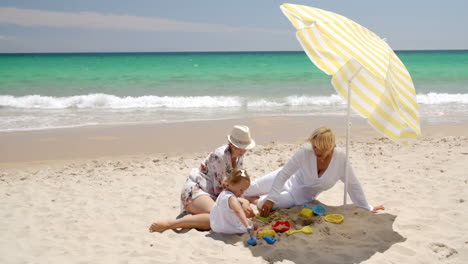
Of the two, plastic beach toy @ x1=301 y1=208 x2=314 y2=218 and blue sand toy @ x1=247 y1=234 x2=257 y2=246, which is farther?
plastic beach toy @ x1=301 y1=208 x2=314 y2=218

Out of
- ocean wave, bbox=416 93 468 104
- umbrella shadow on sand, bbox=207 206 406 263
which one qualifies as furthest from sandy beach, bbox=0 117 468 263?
ocean wave, bbox=416 93 468 104

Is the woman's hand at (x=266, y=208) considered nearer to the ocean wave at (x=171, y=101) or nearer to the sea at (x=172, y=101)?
the sea at (x=172, y=101)

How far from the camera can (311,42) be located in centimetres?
373

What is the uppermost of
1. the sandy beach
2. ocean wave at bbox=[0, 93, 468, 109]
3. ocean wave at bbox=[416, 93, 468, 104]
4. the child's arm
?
the child's arm

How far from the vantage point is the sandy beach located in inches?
141

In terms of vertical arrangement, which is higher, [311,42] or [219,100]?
[311,42]

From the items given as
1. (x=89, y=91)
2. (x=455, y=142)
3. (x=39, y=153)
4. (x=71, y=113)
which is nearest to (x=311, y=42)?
(x=455, y=142)

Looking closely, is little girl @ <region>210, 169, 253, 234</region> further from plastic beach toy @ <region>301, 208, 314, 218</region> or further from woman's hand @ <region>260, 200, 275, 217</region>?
plastic beach toy @ <region>301, 208, 314, 218</region>

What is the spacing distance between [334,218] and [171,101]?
12.3 meters

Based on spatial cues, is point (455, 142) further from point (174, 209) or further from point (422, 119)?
point (174, 209)

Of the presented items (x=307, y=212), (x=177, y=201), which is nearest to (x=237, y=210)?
(x=307, y=212)

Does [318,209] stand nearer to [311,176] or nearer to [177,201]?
[311,176]

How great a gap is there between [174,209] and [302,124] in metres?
6.15

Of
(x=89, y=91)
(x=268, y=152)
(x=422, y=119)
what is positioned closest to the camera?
(x=268, y=152)
